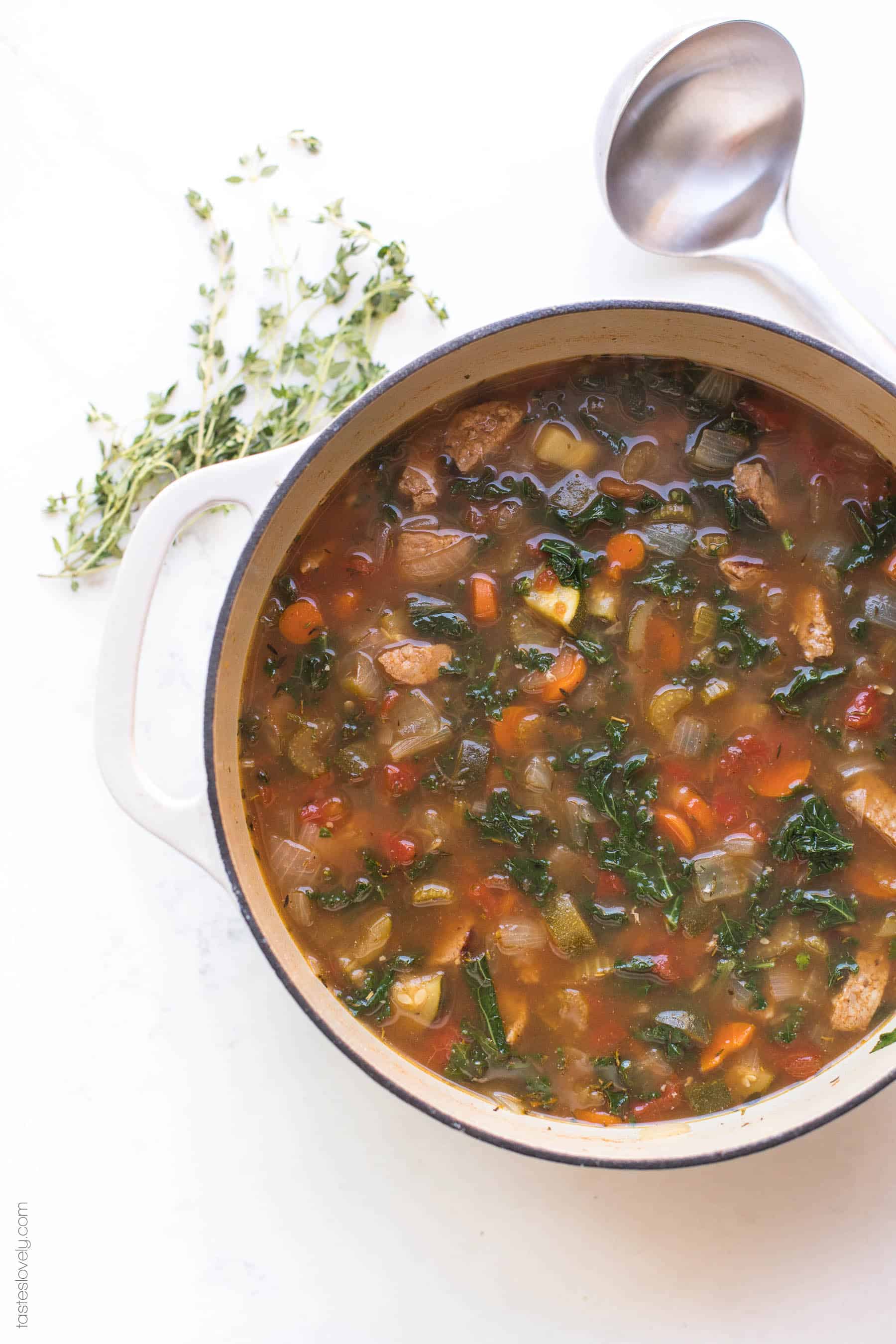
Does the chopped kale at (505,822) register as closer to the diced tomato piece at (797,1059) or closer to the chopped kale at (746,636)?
the chopped kale at (746,636)

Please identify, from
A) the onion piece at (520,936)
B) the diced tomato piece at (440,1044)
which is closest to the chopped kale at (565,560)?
the onion piece at (520,936)

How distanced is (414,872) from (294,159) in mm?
2317

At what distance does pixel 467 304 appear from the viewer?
3.25 meters

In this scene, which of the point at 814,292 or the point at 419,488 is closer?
the point at 419,488

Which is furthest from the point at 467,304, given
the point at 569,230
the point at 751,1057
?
the point at 751,1057

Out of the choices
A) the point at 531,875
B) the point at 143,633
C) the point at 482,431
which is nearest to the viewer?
the point at 143,633

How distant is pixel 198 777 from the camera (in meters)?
3.30

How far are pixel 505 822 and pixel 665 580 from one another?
866 millimetres

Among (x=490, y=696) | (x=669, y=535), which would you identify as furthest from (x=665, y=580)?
(x=490, y=696)

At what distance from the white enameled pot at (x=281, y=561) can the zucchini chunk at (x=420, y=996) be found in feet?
Answer: 0.41

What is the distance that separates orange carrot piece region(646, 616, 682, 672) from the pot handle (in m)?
1.16

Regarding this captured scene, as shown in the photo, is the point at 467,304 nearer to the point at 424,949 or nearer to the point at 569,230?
the point at 569,230

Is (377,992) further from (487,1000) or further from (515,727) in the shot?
(515,727)

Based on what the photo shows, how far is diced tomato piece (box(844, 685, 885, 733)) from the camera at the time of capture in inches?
119
